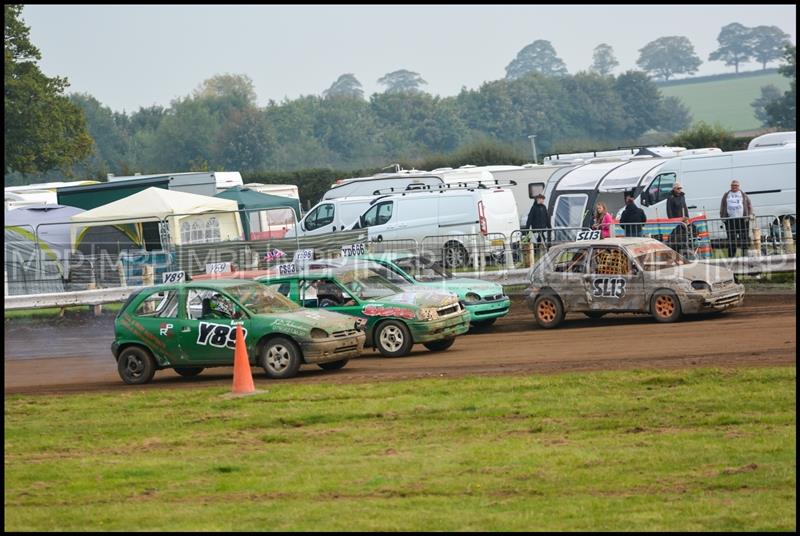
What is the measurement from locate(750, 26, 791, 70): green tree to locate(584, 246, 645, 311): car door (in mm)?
172393

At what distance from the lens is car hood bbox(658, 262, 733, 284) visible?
2008 cm

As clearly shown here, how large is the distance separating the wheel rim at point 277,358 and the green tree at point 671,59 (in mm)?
177416

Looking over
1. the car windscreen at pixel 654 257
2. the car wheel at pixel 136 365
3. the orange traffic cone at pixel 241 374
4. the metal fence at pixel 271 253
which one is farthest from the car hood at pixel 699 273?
the car wheel at pixel 136 365

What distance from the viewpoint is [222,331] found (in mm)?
16938

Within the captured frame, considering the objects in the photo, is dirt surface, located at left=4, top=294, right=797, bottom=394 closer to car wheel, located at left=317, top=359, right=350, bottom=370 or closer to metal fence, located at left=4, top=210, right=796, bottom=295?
car wheel, located at left=317, top=359, right=350, bottom=370

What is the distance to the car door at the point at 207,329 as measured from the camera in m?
16.9

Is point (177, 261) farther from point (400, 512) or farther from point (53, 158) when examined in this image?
point (53, 158)

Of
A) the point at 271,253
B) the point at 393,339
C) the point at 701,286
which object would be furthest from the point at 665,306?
the point at 271,253

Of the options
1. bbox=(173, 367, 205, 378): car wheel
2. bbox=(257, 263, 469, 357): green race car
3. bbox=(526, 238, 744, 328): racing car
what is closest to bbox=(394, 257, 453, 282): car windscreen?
bbox=(526, 238, 744, 328): racing car

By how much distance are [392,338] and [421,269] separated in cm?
377

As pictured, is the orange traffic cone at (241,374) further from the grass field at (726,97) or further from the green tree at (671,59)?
the green tree at (671,59)

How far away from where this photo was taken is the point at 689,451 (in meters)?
10.7

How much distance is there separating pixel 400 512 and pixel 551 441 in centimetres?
294

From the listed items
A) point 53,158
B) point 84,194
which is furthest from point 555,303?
point 53,158
